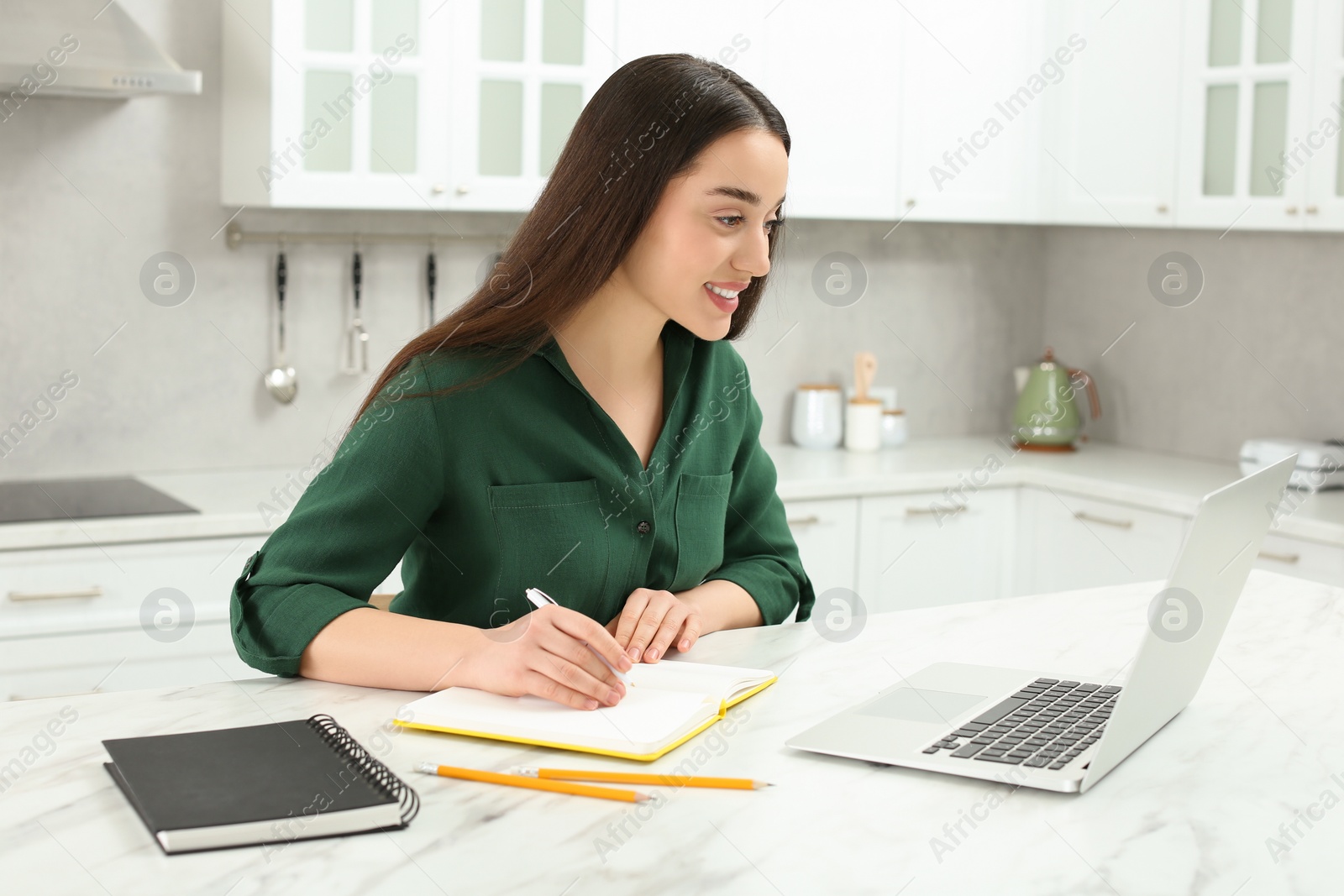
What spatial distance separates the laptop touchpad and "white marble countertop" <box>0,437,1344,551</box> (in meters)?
1.64

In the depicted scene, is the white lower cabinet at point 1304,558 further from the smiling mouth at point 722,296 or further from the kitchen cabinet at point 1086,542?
the smiling mouth at point 722,296

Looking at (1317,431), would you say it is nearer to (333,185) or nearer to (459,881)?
(333,185)

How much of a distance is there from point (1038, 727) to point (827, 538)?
6.58 feet

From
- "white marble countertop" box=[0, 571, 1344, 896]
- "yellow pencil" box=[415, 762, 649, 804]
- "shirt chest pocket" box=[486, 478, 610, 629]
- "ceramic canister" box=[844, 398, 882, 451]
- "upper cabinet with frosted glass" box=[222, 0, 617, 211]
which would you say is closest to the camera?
"white marble countertop" box=[0, 571, 1344, 896]

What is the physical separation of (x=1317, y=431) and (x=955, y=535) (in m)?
0.93

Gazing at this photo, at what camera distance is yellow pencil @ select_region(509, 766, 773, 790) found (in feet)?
3.37

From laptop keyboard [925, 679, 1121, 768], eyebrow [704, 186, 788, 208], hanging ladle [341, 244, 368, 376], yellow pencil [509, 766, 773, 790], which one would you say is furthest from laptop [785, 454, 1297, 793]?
hanging ladle [341, 244, 368, 376]

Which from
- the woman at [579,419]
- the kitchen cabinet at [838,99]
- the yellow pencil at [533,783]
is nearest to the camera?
the yellow pencil at [533,783]

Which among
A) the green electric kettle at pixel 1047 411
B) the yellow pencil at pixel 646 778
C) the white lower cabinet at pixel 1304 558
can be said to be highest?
the green electric kettle at pixel 1047 411

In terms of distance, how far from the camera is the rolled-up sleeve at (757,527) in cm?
179

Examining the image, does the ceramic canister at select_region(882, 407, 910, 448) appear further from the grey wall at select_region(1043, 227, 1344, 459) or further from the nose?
the nose

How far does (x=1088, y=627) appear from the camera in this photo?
1592mm

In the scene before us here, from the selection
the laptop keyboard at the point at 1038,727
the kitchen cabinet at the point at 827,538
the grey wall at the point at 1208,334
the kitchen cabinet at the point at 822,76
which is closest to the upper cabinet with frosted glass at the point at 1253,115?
the grey wall at the point at 1208,334

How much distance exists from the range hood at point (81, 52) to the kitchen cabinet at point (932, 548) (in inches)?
71.3
